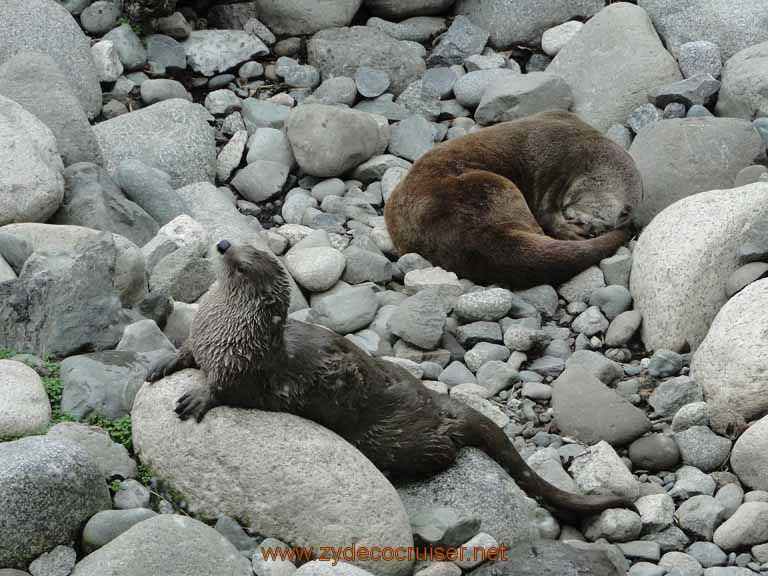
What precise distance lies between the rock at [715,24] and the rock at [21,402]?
639 centimetres

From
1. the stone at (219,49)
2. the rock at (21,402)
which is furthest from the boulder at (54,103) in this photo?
the rock at (21,402)

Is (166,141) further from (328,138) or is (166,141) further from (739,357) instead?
(739,357)

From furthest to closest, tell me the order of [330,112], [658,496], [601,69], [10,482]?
[601,69], [330,112], [658,496], [10,482]

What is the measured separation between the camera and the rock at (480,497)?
5.21 metres

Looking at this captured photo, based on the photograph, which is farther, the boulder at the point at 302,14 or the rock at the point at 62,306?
the boulder at the point at 302,14

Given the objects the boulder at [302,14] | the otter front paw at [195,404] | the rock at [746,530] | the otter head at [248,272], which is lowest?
the rock at [746,530]

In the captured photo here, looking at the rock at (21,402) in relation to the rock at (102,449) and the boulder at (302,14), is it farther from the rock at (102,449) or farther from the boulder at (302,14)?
the boulder at (302,14)

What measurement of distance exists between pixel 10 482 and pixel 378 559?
1409mm

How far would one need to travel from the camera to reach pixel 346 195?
9.01 m

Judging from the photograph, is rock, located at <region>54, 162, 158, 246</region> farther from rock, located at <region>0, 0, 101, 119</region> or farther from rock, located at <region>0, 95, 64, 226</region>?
rock, located at <region>0, 0, 101, 119</region>

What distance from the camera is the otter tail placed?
217 inches

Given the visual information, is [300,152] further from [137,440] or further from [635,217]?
[137,440]

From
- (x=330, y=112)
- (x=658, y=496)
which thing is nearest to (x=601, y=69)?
(x=330, y=112)

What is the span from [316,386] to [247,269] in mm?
588
